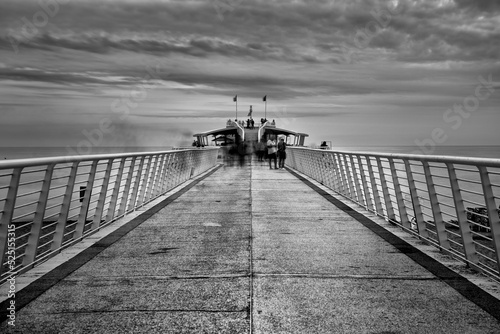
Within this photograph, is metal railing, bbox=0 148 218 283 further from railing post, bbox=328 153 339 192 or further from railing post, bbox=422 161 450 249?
railing post, bbox=328 153 339 192

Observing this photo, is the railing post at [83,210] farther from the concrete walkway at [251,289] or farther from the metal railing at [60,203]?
the concrete walkway at [251,289]

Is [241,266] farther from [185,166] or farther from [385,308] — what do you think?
[185,166]

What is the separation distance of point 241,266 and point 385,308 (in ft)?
6.98

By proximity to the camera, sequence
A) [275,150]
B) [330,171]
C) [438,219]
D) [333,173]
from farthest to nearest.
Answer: [275,150] → [330,171] → [333,173] → [438,219]

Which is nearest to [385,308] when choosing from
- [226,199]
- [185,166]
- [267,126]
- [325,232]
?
[325,232]

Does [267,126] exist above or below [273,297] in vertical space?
above

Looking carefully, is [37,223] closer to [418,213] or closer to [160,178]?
[418,213]

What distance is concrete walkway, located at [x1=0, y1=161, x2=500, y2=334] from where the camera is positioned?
4.08 meters

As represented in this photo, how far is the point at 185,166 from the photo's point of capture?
74.1ft

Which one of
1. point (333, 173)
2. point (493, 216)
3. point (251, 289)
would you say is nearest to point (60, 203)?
point (251, 289)

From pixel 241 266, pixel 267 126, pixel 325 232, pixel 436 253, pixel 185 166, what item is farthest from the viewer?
pixel 267 126

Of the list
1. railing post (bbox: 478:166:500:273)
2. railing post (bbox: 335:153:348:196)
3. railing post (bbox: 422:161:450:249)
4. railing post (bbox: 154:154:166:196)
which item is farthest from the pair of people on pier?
railing post (bbox: 478:166:500:273)

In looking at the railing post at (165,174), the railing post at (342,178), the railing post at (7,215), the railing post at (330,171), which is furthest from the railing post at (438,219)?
the railing post at (165,174)

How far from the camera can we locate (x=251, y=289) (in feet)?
16.7
